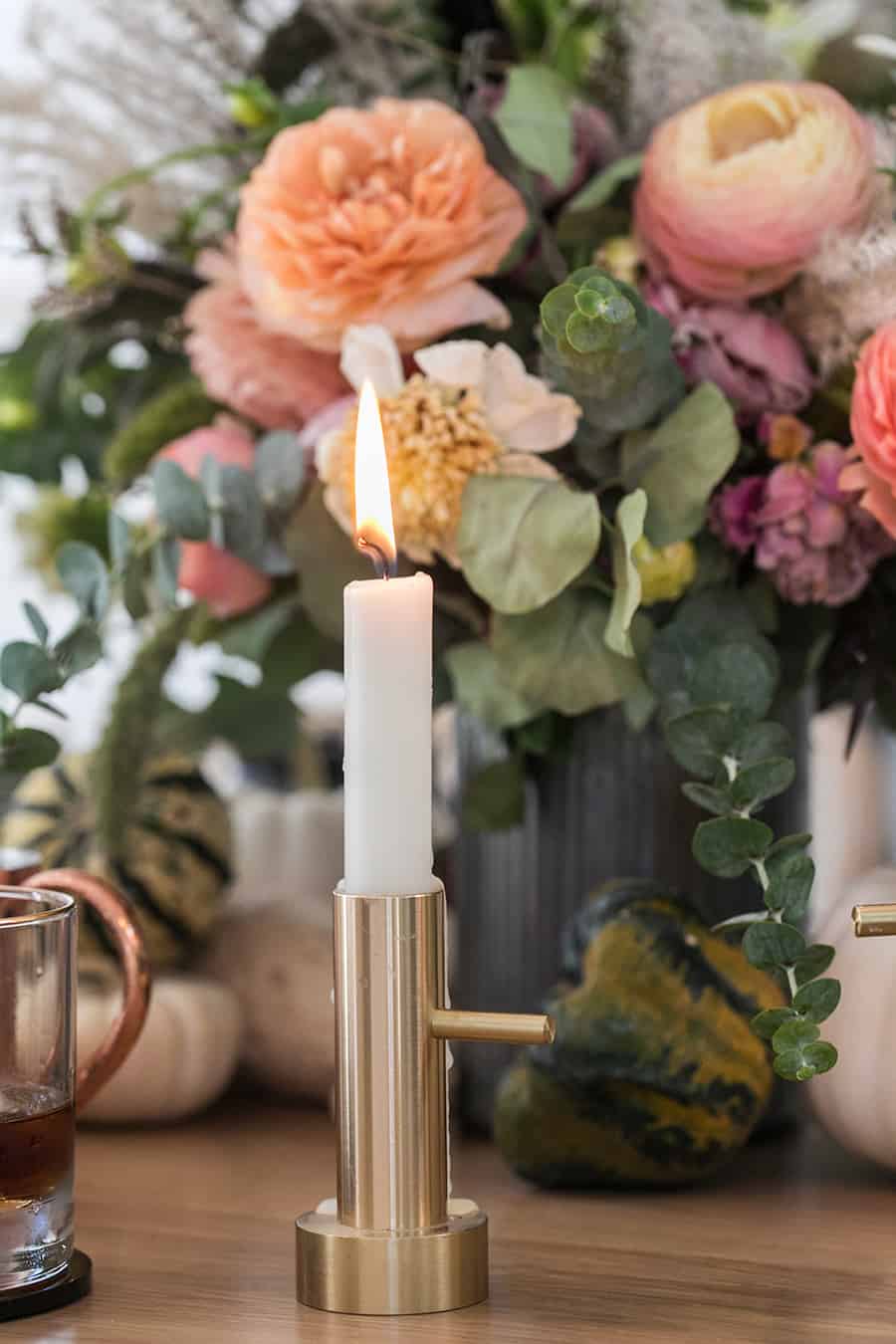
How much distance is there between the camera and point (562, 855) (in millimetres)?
697

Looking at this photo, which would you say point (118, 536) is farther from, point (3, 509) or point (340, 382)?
point (3, 509)

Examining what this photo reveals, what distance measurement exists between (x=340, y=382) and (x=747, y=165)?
0.18 meters

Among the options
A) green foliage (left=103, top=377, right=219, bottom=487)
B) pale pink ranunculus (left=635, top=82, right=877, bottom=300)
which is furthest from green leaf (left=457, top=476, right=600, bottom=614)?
green foliage (left=103, top=377, right=219, bottom=487)

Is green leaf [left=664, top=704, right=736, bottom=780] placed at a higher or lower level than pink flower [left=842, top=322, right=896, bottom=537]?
lower

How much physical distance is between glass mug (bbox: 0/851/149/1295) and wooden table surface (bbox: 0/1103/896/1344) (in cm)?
2

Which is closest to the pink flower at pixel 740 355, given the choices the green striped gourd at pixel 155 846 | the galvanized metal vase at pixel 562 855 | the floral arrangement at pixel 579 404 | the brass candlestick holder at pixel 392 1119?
the floral arrangement at pixel 579 404

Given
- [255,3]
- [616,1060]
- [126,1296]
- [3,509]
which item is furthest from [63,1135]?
[3,509]

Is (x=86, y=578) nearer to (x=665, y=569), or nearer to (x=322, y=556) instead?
(x=322, y=556)

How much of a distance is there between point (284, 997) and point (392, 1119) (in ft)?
0.99

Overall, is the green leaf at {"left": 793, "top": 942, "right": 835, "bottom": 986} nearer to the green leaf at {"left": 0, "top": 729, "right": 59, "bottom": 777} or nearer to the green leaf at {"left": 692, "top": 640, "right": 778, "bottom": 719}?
the green leaf at {"left": 692, "top": 640, "right": 778, "bottom": 719}

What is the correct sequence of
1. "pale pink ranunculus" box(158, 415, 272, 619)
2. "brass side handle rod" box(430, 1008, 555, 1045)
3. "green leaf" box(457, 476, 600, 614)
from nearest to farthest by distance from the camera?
"brass side handle rod" box(430, 1008, 555, 1045)
"green leaf" box(457, 476, 600, 614)
"pale pink ranunculus" box(158, 415, 272, 619)

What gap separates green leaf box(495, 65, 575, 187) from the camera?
0.61 meters

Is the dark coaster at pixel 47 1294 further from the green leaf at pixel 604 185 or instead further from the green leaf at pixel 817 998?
the green leaf at pixel 604 185

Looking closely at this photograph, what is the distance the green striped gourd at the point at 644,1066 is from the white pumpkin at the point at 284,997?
16cm
